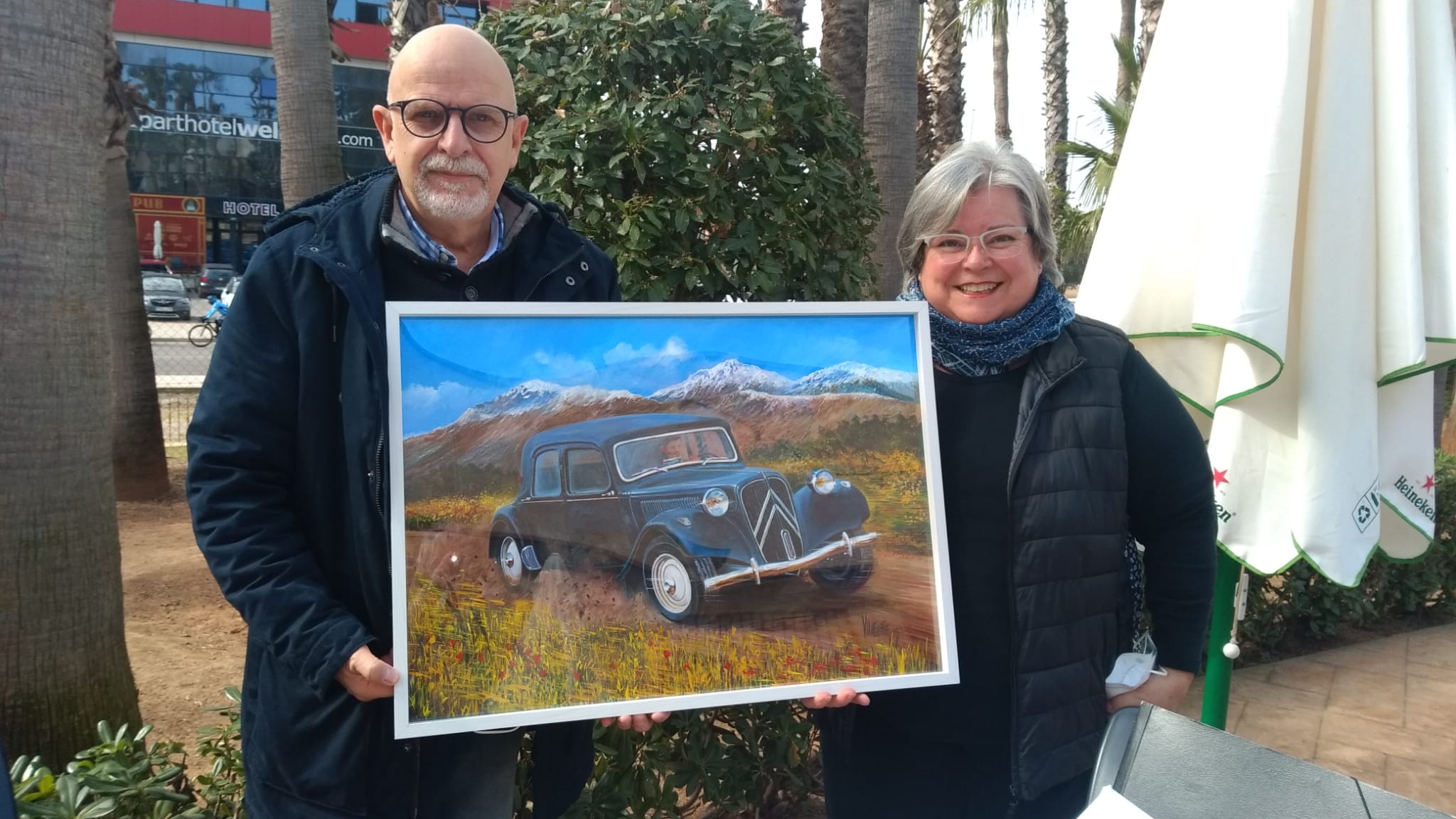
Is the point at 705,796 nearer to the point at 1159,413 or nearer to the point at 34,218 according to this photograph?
the point at 1159,413

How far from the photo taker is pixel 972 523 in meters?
1.90

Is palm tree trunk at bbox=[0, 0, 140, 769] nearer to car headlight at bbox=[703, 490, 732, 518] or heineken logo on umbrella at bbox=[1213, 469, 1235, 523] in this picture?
car headlight at bbox=[703, 490, 732, 518]

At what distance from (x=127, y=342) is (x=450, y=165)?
24.8 feet

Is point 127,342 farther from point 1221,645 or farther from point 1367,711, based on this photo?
point 1367,711

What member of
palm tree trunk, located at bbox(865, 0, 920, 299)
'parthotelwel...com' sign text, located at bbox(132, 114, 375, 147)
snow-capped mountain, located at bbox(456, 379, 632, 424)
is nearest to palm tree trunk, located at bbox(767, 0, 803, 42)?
palm tree trunk, located at bbox(865, 0, 920, 299)

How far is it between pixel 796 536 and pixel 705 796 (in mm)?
1603

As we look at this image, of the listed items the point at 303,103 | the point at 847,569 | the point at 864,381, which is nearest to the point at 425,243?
the point at 864,381

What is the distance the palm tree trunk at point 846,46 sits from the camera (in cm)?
630

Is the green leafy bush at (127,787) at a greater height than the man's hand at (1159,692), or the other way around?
the man's hand at (1159,692)

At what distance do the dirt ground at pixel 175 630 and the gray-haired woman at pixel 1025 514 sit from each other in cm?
310

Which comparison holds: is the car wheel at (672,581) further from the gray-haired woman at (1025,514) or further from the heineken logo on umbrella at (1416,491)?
the heineken logo on umbrella at (1416,491)

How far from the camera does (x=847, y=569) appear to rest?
180 centimetres

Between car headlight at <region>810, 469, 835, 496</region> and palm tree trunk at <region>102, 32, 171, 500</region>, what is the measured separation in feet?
23.2

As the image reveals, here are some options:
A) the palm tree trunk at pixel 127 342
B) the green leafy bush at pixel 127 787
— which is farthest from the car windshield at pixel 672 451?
the palm tree trunk at pixel 127 342
